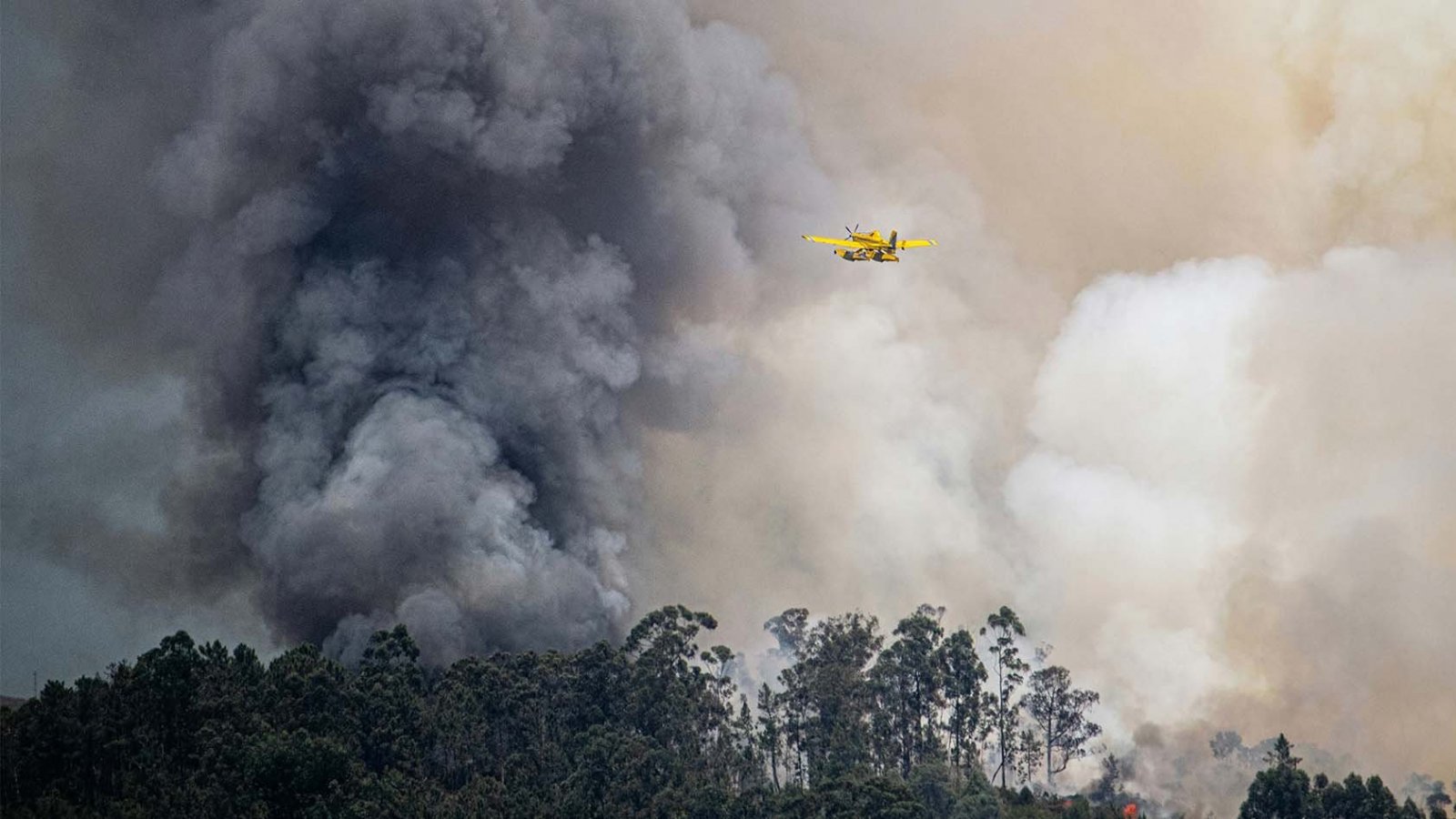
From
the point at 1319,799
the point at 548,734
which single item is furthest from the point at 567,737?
the point at 1319,799

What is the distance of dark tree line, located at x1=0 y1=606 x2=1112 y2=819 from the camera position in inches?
3922

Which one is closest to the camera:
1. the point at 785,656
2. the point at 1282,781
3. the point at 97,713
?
the point at 97,713

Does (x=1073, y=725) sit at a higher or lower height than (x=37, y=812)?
higher

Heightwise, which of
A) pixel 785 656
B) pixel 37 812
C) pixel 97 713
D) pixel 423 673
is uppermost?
pixel 785 656

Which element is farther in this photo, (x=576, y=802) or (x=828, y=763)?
(x=828, y=763)

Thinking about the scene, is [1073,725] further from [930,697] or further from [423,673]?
[423,673]

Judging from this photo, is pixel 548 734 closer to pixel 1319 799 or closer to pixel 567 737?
pixel 567 737

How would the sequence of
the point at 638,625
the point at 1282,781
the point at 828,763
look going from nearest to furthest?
the point at 1282,781 → the point at 828,763 → the point at 638,625

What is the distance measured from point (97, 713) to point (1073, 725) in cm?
6823

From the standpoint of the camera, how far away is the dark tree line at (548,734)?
99.6 meters

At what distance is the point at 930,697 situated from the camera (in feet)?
423

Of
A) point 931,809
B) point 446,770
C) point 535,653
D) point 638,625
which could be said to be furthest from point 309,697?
point 931,809

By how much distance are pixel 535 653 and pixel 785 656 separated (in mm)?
35087

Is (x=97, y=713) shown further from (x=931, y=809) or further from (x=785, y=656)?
(x=785, y=656)
